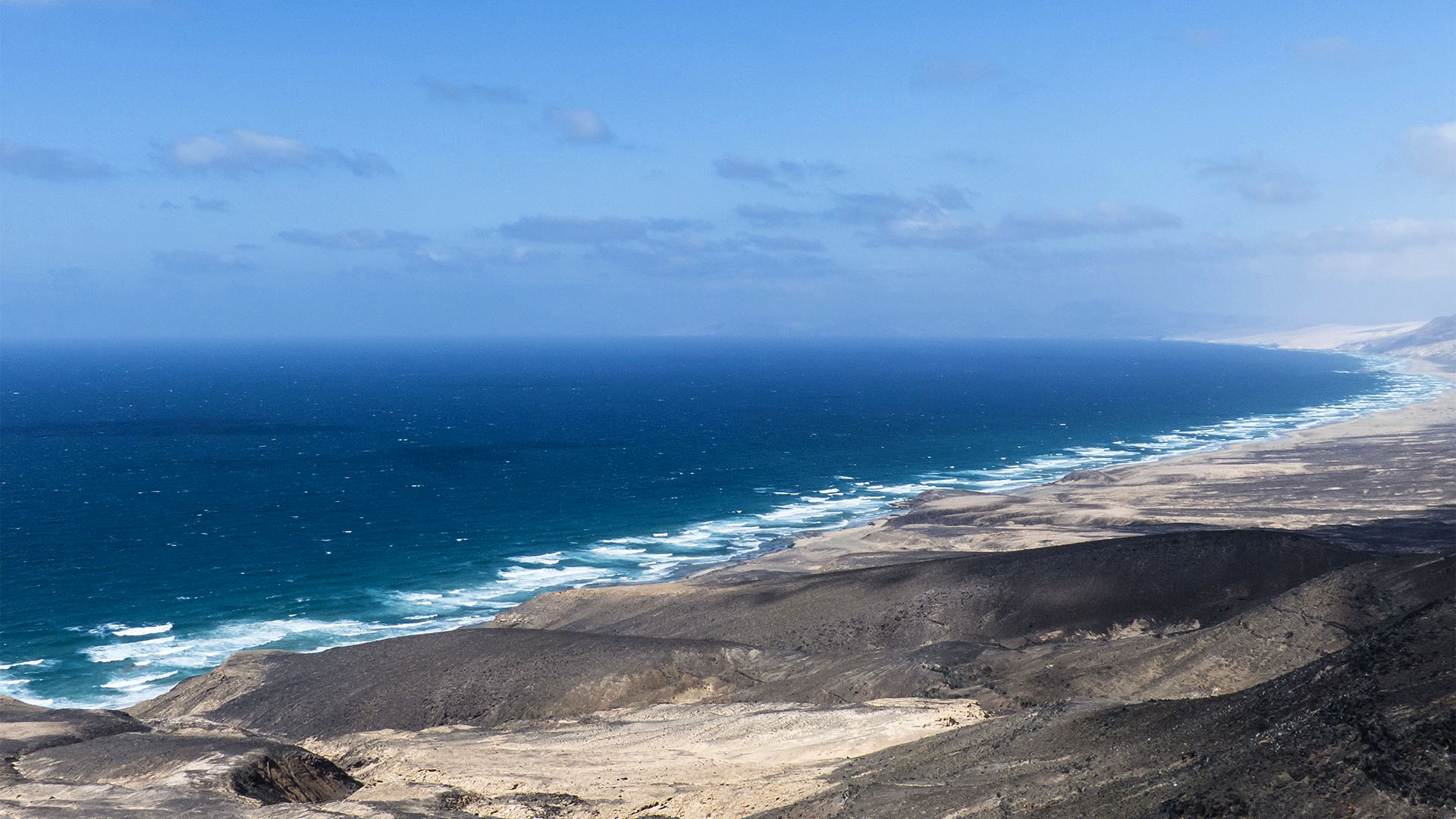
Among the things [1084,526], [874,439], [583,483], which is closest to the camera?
[1084,526]

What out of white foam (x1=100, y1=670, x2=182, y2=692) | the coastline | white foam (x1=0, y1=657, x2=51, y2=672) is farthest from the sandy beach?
the coastline

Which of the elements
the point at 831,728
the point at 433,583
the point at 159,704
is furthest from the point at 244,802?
the point at 433,583

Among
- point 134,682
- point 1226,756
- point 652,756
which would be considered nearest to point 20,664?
point 134,682

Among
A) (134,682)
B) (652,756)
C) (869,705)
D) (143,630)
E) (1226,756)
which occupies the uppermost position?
(1226,756)

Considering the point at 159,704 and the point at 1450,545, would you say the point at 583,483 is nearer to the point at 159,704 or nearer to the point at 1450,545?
the point at 159,704

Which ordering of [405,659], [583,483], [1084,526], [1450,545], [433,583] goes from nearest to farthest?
[405,659], [1450,545], [433,583], [1084,526], [583,483]

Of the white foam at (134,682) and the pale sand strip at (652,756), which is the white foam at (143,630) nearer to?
the white foam at (134,682)

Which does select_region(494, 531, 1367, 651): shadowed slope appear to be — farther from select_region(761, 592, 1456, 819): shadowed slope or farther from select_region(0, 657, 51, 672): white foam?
select_region(0, 657, 51, 672): white foam

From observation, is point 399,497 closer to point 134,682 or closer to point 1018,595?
point 134,682
